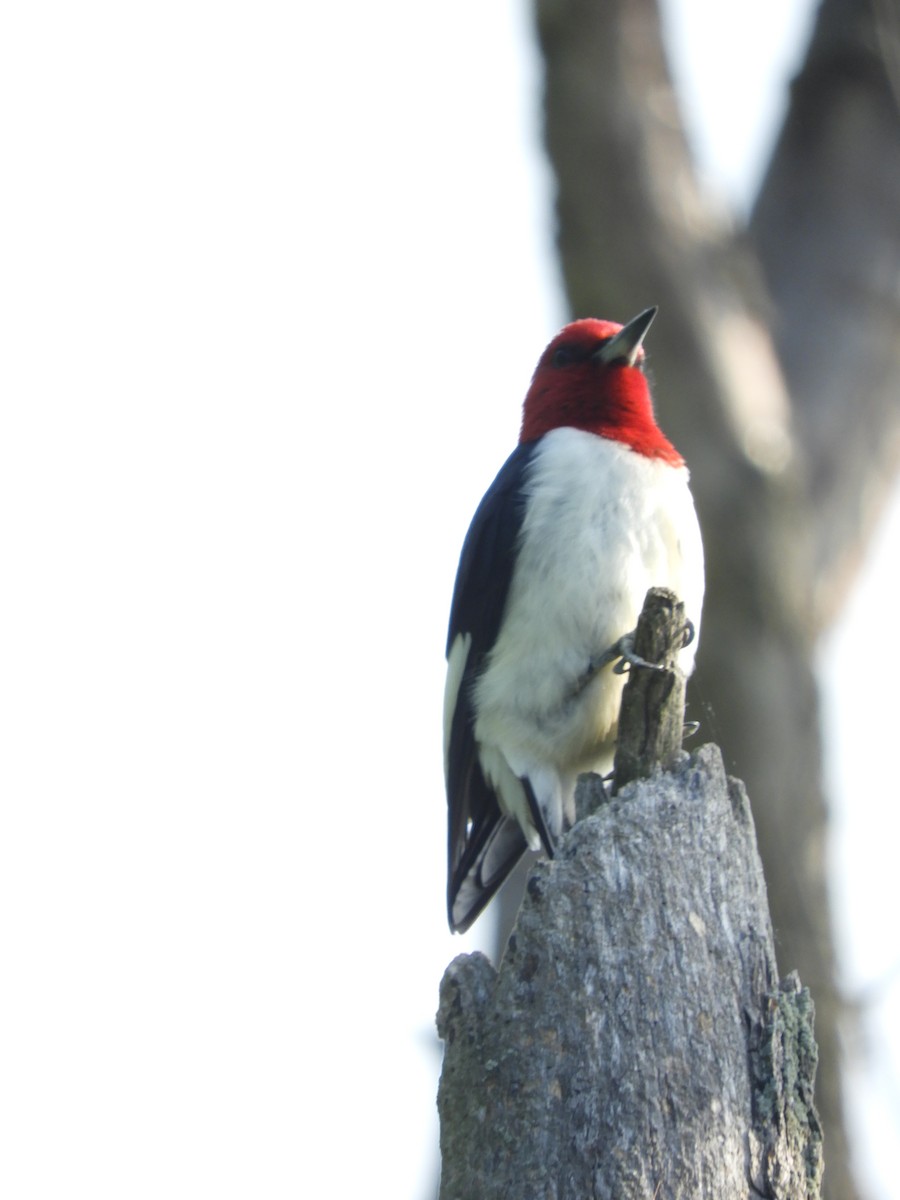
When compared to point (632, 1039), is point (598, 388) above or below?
above

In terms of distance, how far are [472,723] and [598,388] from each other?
1128mm

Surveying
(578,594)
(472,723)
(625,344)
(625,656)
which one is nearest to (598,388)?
(625,344)

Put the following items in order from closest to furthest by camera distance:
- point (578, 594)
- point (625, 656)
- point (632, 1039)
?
point (632, 1039)
point (625, 656)
point (578, 594)

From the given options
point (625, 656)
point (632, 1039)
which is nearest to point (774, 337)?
point (625, 656)

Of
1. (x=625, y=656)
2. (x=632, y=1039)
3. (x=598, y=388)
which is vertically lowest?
(x=632, y=1039)

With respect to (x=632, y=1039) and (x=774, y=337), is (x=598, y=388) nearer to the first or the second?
(x=632, y=1039)

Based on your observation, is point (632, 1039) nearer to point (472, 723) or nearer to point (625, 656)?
point (625, 656)

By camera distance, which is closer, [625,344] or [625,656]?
[625,656]

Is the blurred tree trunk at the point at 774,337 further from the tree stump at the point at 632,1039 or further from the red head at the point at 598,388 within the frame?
the tree stump at the point at 632,1039

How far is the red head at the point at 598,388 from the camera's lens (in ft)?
15.9

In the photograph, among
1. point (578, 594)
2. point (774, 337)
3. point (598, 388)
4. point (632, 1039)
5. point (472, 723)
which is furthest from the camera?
point (774, 337)

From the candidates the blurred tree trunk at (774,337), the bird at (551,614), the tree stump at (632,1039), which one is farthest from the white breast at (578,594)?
the blurred tree trunk at (774,337)

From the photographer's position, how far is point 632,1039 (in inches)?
110

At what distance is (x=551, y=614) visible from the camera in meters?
4.34
